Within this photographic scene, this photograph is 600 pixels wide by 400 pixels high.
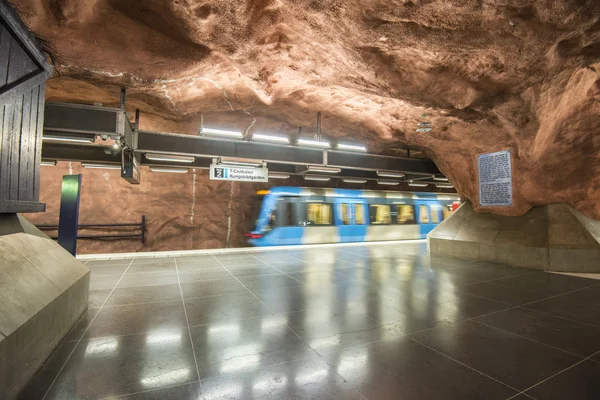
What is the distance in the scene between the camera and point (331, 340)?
305 centimetres

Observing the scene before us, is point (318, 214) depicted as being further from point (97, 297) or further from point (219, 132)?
point (97, 297)

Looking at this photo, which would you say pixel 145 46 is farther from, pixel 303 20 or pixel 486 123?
pixel 486 123

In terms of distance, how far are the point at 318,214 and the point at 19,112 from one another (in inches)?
408

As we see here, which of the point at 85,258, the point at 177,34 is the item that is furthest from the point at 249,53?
the point at 85,258

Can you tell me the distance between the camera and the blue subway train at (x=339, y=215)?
11.6 m

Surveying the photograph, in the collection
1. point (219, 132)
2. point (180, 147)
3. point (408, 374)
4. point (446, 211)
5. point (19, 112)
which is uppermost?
point (219, 132)

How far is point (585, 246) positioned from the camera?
20.7ft

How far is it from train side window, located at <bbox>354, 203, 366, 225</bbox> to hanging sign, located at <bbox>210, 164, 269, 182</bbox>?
5.94 m

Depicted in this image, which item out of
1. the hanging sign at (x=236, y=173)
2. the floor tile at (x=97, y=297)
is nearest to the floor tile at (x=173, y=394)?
the floor tile at (x=97, y=297)

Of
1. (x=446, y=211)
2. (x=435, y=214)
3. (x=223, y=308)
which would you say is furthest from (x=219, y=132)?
(x=446, y=211)

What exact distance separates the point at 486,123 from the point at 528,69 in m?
2.44

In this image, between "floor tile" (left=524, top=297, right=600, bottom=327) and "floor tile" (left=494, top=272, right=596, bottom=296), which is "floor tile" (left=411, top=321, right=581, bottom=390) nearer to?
"floor tile" (left=524, top=297, right=600, bottom=327)

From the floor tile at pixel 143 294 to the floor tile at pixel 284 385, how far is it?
2.73 m

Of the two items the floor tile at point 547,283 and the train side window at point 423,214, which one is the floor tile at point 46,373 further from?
the train side window at point 423,214
